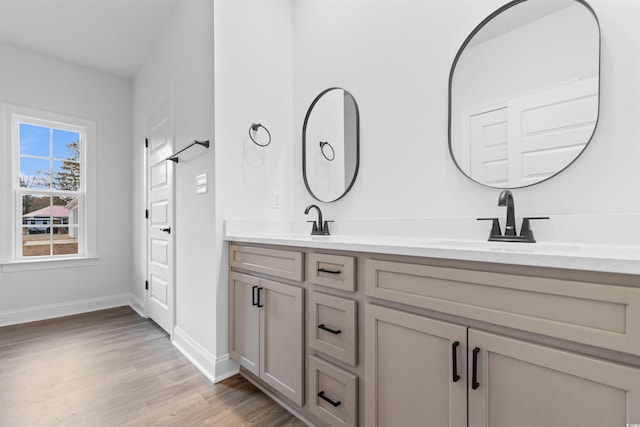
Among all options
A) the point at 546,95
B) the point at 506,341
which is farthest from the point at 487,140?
the point at 506,341

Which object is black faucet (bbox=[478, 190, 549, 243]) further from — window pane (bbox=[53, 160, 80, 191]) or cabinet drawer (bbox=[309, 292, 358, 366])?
window pane (bbox=[53, 160, 80, 191])

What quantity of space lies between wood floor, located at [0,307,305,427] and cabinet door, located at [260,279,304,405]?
20cm

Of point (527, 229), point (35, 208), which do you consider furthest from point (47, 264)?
point (527, 229)

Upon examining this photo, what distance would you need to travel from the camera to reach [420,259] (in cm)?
102

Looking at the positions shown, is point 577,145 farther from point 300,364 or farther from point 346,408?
point 300,364

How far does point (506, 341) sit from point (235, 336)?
1584mm

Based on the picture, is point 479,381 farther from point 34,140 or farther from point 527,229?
point 34,140

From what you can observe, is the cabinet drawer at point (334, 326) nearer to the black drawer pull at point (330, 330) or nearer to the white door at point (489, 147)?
the black drawer pull at point (330, 330)

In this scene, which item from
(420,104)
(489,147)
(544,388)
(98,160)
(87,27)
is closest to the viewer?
(544,388)

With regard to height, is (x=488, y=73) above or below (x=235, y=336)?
above

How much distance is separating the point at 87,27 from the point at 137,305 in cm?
284

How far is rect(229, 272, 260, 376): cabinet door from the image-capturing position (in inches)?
68.3

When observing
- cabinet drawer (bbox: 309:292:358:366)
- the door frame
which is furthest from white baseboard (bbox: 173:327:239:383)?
cabinet drawer (bbox: 309:292:358:366)

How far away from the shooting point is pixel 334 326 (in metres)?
1.30
